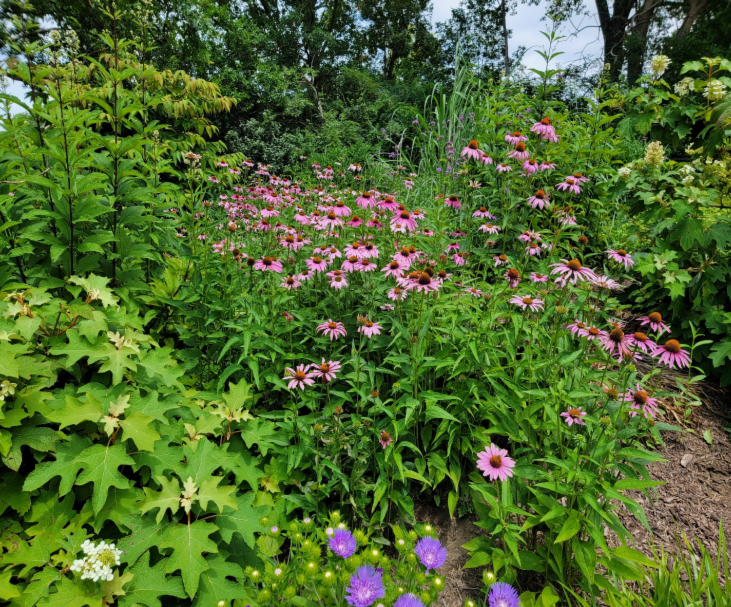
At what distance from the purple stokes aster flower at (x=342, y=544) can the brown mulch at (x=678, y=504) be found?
0.87 metres

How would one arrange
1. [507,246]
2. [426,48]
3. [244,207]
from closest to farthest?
[244,207]
[507,246]
[426,48]

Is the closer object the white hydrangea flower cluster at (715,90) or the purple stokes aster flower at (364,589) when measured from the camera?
the purple stokes aster flower at (364,589)

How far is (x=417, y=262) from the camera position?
89.6 inches

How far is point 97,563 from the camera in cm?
110

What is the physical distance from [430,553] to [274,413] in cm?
110

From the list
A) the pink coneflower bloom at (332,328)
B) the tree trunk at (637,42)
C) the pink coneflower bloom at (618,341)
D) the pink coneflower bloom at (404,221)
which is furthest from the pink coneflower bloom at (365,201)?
the tree trunk at (637,42)

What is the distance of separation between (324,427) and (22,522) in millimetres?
1074

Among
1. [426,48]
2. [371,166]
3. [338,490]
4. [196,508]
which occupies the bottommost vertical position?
[338,490]

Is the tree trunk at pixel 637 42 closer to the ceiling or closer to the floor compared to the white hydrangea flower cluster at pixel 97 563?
closer to the ceiling

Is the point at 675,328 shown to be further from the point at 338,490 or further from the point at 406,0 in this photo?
the point at 406,0

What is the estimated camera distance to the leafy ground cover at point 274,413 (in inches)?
49.5

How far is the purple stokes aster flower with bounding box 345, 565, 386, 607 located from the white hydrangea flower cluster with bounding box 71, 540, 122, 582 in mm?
709

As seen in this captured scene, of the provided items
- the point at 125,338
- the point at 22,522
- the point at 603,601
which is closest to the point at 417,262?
the point at 125,338

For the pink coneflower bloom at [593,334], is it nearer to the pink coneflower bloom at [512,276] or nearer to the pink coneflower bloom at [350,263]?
the pink coneflower bloom at [512,276]
